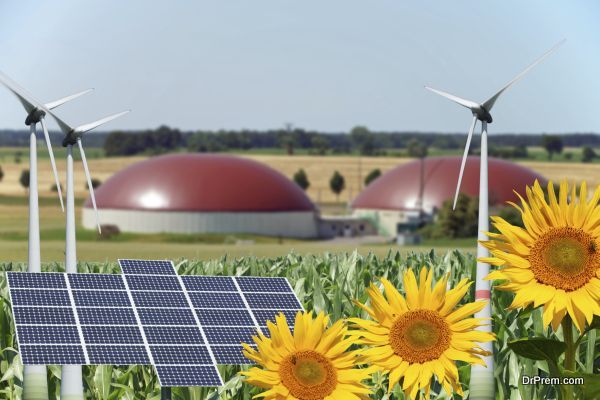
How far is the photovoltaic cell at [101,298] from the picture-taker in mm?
16922

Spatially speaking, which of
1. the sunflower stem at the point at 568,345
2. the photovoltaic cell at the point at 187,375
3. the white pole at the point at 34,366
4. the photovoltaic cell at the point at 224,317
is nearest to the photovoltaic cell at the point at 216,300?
the photovoltaic cell at the point at 224,317

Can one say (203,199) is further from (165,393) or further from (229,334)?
(229,334)

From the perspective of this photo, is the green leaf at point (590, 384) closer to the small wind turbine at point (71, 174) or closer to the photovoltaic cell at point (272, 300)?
the photovoltaic cell at point (272, 300)

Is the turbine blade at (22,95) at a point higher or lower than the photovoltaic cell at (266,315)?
higher

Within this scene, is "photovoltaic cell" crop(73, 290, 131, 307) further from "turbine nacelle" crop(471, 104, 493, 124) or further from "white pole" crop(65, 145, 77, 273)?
"turbine nacelle" crop(471, 104, 493, 124)

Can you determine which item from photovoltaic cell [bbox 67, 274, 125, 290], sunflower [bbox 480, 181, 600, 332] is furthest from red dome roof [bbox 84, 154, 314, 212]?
sunflower [bbox 480, 181, 600, 332]

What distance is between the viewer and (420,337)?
7.97 meters

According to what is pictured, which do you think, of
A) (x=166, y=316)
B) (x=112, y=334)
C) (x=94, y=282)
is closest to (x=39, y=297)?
(x=94, y=282)

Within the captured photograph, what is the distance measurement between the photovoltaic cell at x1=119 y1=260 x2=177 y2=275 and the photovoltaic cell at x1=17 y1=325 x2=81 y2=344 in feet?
9.13

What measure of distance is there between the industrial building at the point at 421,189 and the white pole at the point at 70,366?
11543 centimetres

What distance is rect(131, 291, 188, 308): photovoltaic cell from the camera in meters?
17.1

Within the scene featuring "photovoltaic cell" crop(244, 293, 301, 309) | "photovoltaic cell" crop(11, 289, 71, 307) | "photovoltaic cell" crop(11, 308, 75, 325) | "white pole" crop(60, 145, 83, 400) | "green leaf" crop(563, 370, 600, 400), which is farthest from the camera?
"photovoltaic cell" crop(244, 293, 301, 309)

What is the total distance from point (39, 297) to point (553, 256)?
11.0 metres

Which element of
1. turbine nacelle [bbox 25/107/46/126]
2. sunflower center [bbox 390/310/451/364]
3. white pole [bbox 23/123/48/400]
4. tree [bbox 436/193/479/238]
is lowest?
tree [bbox 436/193/479/238]
